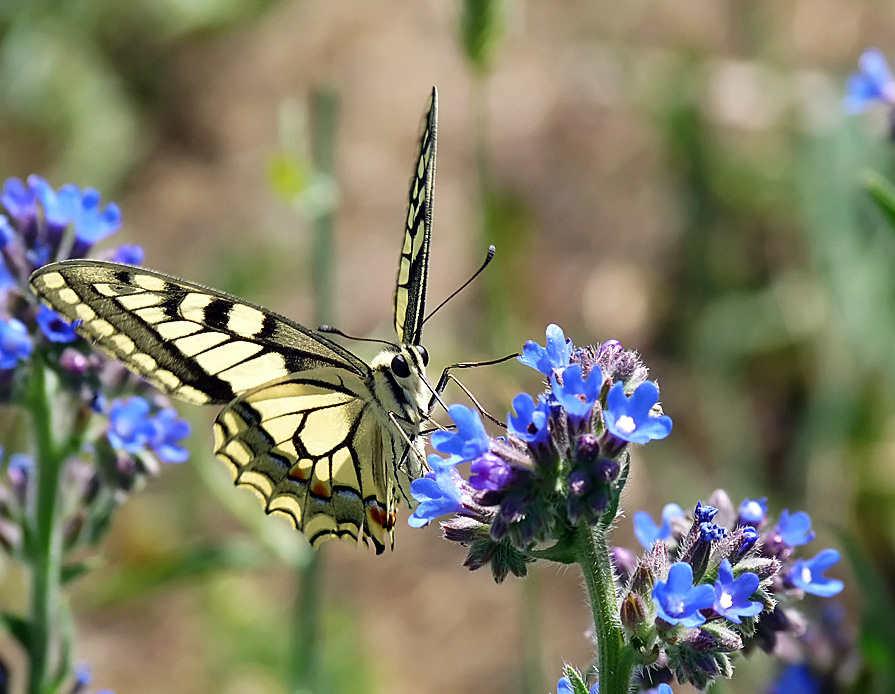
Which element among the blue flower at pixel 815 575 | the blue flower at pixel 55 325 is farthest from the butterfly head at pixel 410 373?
the blue flower at pixel 815 575

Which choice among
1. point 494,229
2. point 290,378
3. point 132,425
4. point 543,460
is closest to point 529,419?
point 543,460

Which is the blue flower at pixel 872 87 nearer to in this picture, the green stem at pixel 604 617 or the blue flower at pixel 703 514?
the blue flower at pixel 703 514

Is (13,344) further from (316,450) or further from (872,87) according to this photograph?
(872,87)

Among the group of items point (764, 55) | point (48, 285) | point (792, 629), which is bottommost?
point (792, 629)

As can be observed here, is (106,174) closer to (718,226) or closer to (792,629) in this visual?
(718,226)

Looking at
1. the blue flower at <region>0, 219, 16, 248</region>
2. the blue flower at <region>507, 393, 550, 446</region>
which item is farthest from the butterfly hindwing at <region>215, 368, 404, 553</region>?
the blue flower at <region>507, 393, 550, 446</region>

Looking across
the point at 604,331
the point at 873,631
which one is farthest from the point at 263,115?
the point at 873,631

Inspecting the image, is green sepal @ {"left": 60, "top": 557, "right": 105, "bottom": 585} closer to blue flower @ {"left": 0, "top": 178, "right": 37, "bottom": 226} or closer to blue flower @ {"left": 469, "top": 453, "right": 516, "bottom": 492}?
blue flower @ {"left": 0, "top": 178, "right": 37, "bottom": 226}
